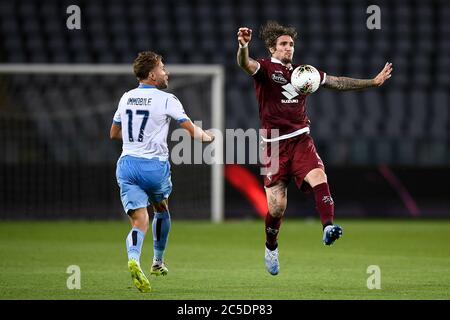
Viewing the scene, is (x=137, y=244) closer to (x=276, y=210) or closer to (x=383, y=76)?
(x=276, y=210)

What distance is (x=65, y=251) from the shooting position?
1091 cm

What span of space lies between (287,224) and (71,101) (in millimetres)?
4221

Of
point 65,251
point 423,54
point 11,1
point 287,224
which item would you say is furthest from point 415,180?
point 11,1

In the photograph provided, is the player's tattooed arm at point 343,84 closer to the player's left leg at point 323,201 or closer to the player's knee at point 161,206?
the player's left leg at point 323,201

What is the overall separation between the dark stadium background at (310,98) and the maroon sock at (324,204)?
8.45m

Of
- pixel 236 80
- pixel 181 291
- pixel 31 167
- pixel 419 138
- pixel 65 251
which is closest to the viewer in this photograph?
pixel 181 291

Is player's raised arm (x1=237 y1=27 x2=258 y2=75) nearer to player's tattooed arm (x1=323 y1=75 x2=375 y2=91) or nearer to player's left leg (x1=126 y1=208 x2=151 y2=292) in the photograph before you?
player's tattooed arm (x1=323 y1=75 x2=375 y2=91)

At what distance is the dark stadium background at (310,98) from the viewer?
1622 centimetres

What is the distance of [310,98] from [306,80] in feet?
35.2

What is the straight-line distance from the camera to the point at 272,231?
326 inches

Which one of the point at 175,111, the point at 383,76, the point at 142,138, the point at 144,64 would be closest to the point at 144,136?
the point at 142,138

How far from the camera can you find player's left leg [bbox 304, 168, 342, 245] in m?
7.27

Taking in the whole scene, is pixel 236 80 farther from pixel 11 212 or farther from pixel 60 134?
pixel 11 212
